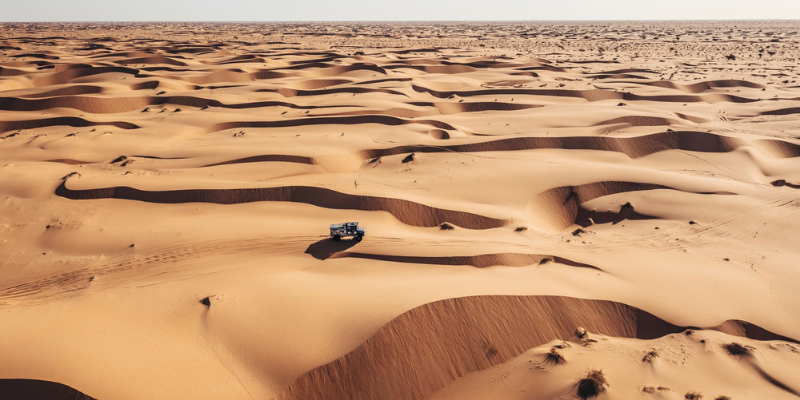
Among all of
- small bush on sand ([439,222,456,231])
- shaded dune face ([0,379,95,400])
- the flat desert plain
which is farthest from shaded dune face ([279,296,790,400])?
small bush on sand ([439,222,456,231])

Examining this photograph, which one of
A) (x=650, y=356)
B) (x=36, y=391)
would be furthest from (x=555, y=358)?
(x=36, y=391)

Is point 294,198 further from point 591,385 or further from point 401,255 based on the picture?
point 591,385

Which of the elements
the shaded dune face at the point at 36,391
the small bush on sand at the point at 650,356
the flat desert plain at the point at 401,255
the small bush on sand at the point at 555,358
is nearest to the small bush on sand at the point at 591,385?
the flat desert plain at the point at 401,255

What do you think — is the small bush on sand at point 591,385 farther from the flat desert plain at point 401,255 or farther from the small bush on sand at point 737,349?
the small bush on sand at point 737,349

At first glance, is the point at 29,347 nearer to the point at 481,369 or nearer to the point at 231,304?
the point at 231,304

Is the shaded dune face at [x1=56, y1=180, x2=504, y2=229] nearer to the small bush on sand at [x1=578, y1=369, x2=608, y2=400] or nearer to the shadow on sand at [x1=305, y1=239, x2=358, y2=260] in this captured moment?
the shadow on sand at [x1=305, y1=239, x2=358, y2=260]

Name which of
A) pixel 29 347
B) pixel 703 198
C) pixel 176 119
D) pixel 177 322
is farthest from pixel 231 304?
pixel 176 119

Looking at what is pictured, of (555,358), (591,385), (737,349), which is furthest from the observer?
(737,349)
